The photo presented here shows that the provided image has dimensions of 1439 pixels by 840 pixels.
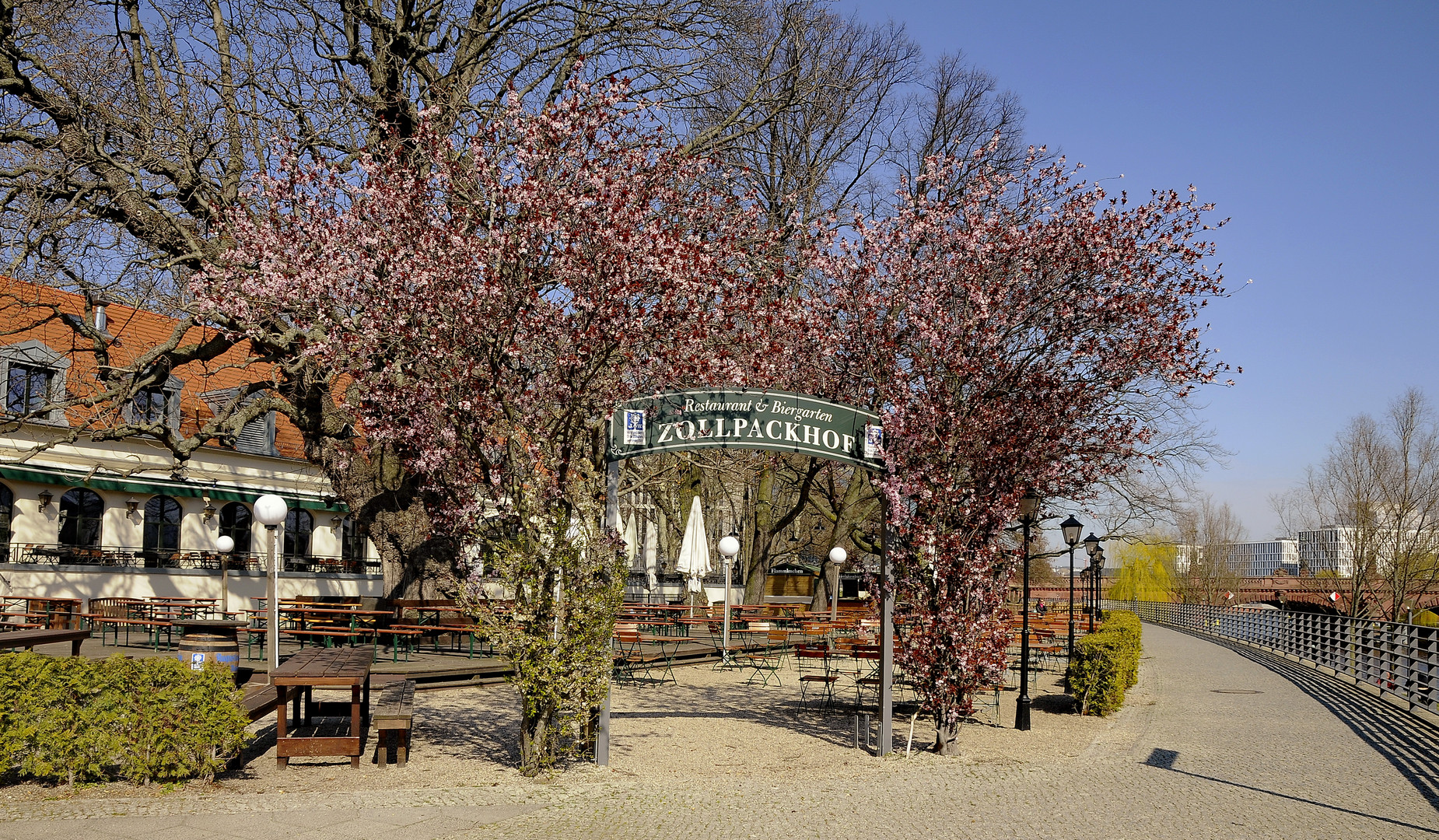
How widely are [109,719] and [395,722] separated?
2.05 metres

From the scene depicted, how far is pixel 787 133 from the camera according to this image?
2667cm

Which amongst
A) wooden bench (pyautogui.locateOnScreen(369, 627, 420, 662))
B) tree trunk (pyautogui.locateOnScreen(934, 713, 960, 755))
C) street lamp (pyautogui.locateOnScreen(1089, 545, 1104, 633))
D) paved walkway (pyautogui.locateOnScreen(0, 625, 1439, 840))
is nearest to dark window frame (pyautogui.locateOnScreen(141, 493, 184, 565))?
wooden bench (pyautogui.locateOnScreen(369, 627, 420, 662))

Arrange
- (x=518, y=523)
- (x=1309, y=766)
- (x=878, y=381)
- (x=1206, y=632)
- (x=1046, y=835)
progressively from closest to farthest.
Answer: (x=1046, y=835)
(x=518, y=523)
(x=1309, y=766)
(x=878, y=381)
(x=1206, y=632)

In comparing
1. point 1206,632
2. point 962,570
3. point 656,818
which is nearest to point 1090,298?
point 962,570

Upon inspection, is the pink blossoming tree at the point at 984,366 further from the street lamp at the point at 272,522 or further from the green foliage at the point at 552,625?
the street lamp at the point at 272,522

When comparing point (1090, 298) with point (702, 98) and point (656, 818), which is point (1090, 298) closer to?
point (656, 818)

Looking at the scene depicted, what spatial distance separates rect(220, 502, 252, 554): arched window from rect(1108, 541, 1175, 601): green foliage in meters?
56.2

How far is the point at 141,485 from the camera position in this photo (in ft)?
84.6

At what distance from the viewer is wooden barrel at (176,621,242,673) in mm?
11489

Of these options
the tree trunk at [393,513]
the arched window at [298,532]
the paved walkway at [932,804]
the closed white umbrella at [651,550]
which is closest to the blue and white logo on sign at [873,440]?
the paved walkway at [932,804]

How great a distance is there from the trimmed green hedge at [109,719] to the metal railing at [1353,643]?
1370 cm

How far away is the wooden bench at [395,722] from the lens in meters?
8.72

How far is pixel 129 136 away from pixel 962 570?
41.3 ft

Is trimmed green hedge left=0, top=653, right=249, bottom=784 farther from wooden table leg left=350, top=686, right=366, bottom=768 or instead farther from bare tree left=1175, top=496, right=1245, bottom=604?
bare tree left=1175, top=496, right=1245, bottom=604
